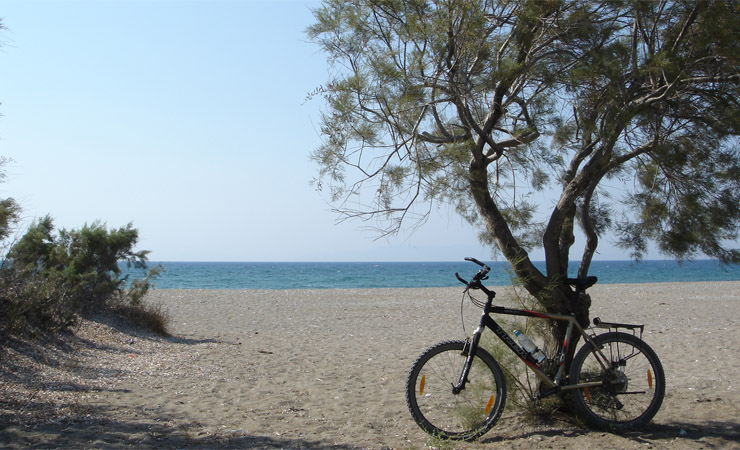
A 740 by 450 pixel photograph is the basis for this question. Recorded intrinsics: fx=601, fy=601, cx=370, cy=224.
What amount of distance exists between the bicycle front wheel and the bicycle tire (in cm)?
61

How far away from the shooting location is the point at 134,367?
7.36 meters

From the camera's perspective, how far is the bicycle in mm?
4422

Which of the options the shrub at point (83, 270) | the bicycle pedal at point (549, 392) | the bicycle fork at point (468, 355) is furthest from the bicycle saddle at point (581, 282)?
the shrub at point (83, 270)

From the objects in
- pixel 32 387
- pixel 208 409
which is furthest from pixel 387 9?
pixel 32 387

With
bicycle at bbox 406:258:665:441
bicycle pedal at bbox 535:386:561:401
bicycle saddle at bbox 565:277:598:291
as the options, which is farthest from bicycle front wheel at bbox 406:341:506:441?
bicycle saddle at bbox 565:277:598:291

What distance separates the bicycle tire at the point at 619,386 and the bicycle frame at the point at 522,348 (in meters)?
0.06

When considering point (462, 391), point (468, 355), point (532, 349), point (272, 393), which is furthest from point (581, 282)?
point (272, 393)

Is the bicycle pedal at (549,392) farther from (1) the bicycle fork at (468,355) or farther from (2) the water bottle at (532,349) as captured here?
(1) the bicycle fork at (468,355)

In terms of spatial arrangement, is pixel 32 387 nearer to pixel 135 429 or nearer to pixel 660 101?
pixel 135 429

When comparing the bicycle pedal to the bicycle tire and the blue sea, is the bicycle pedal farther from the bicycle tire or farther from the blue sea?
the blue sea

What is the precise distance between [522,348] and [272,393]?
304cm

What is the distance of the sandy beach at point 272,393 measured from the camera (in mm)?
4523

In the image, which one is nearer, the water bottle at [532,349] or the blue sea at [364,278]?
the water bottle at [532,349]

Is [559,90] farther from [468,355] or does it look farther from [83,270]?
[83,270]
